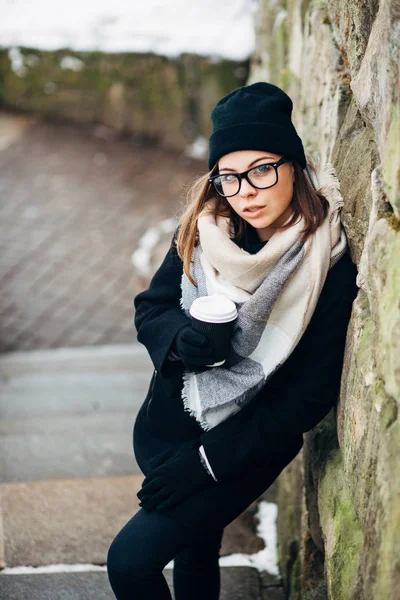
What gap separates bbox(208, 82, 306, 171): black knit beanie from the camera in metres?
1.74

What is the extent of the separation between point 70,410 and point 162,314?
212cm

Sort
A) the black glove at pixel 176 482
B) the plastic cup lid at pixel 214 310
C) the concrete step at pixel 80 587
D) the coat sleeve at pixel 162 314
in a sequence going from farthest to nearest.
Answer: the concrete step at pixel 80 587, the coat sleeve at pixel 162 314, the black glove at pixel 176 482, the plastic cup lid at pixel 214 310

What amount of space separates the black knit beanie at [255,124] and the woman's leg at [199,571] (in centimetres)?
109

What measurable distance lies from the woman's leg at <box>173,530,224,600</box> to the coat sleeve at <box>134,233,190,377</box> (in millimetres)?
548

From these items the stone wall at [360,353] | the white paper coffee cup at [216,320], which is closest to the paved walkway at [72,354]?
the stone wall at [360,353]

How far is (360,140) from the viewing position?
1.79m

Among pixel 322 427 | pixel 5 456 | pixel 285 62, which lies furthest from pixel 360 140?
pixel 5 456

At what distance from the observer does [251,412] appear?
1841 millimetres

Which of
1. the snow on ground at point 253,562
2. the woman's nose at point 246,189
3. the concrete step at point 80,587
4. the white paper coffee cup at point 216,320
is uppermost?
the woman's nose at point 246,189

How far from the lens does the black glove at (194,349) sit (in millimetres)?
1750

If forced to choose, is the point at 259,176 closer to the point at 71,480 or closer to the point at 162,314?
the point at 162,314

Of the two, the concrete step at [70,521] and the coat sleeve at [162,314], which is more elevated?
the coat sleeve at [162,314]

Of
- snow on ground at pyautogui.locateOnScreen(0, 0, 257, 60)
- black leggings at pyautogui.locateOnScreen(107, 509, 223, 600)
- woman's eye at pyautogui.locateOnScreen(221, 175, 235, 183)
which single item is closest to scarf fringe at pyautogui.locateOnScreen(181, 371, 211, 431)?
black leggings at pyautogui.locateOnScreen(107, 509, 223, 600)

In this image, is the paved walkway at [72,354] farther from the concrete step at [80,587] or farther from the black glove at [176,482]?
the black glove at [176,482]
